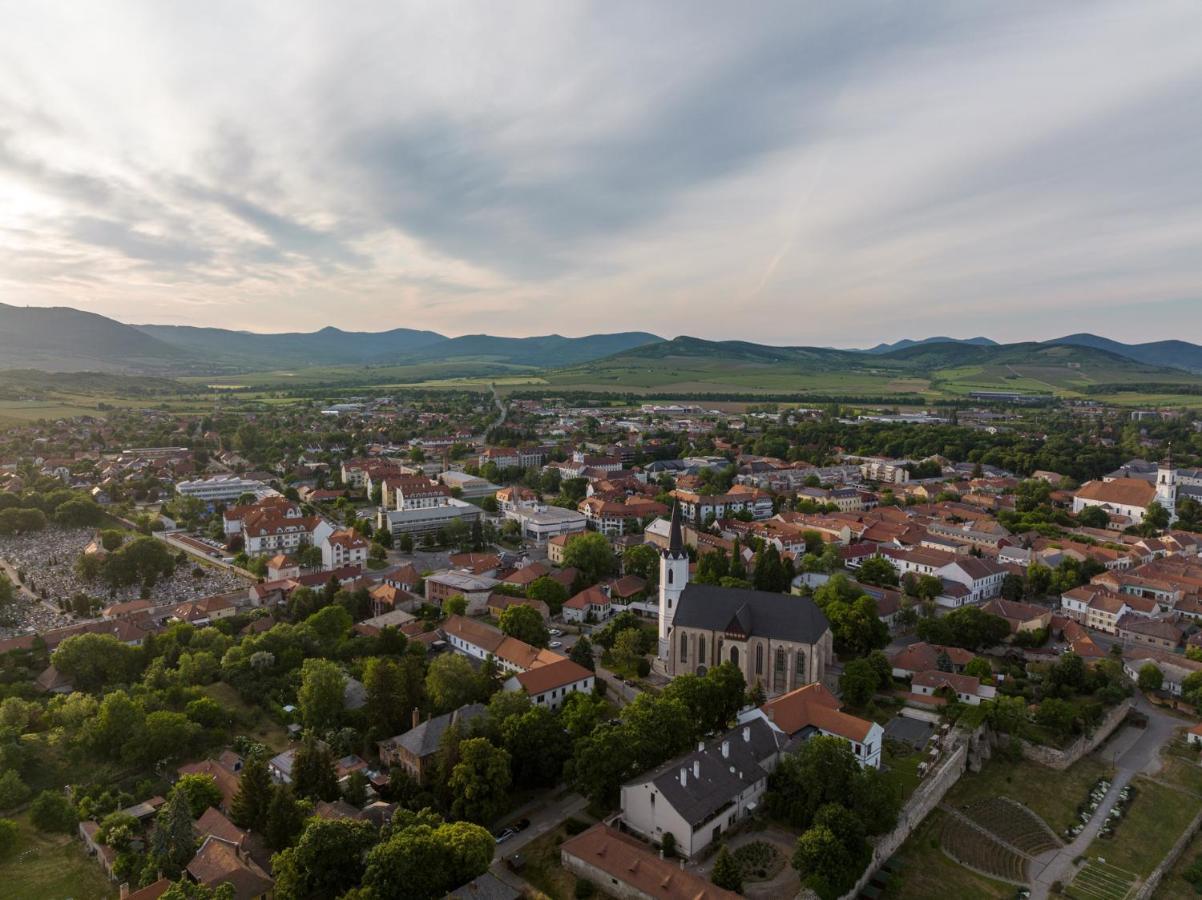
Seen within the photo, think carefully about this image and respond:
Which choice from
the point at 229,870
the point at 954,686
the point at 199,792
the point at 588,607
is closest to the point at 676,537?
the point at 588,607

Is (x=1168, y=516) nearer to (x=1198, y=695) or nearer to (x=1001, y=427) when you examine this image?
(x=1198, y=695)

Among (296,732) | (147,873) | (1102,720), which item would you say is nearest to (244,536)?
(296,732)

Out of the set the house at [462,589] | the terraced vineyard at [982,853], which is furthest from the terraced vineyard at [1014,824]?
the house at [462,589]

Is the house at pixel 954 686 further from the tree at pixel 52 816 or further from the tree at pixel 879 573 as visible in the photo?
the tree at pixel 52 816

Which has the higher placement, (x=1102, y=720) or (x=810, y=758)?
(x=810, y=758)

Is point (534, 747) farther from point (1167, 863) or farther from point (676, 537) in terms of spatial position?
point (1167, 863)

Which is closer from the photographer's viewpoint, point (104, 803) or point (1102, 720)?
point (104, 803)
